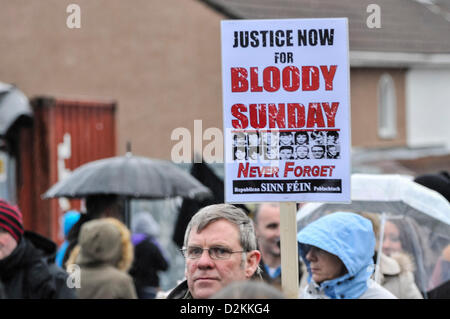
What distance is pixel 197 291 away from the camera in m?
3.13

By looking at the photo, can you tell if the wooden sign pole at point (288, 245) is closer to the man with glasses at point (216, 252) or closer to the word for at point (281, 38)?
the man with glasses at point (216, 252)

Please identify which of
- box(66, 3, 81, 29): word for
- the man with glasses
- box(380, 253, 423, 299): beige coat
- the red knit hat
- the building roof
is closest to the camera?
the man with glasses

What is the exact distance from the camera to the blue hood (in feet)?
13.1

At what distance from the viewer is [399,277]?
489 cm

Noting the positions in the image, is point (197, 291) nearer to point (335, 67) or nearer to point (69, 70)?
point (335, 67)

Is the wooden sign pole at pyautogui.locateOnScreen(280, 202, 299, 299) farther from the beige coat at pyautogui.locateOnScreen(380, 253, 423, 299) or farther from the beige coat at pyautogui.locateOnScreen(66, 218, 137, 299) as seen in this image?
the beige coat at pyautogui.locateOnScreen(66, 218, 137, 299)

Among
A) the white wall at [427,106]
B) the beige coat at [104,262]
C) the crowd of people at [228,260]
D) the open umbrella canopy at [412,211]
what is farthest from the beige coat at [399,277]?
the white wall at [427,106]

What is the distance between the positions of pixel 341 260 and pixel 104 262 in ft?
6.21

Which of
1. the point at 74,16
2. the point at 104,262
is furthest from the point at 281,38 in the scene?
the point at 104,262

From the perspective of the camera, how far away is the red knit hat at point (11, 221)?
4625mm

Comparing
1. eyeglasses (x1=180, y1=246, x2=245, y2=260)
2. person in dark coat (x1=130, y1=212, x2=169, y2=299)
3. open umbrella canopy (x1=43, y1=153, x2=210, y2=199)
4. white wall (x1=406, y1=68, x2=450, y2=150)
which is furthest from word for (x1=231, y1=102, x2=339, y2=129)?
white wall (x1=406, y1=68, x2=450, y2=150)

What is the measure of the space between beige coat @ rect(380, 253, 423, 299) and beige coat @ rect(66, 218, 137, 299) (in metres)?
1.45

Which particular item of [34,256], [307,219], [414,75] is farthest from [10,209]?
[414,75]

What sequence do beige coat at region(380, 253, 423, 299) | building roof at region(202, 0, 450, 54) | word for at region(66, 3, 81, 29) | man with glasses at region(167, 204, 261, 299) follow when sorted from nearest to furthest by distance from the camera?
1. man with glasses at region(167, 204, 261, 299)
2. word for at region(66, 3, 81, 29)
3. building roof at region(202, 0, 450, 54)
4. beige coat at region(380, 253, 423, 299)
